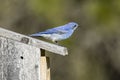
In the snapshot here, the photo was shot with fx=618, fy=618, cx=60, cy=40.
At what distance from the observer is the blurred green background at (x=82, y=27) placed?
1238cm

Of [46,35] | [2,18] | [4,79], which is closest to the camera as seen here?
[4,79]

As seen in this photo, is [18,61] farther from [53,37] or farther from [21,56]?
[53,37]

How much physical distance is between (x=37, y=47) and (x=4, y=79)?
45 centimetres

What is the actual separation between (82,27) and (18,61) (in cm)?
707

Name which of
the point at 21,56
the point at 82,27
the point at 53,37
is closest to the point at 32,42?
the point at 21,56

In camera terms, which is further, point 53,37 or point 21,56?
point 53,37

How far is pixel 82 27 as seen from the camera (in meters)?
12.8

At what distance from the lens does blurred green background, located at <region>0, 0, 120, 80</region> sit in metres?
12.4

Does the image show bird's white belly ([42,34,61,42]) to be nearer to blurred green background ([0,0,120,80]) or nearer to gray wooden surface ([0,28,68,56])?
gray wooden surface ([0,28,68,56])

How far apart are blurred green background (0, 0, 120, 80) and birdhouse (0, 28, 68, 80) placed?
20.9 ft

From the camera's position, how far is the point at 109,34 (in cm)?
1281

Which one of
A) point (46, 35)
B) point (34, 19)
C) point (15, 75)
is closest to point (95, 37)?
point (34, 19)

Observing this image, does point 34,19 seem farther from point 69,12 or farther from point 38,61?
point 38,61

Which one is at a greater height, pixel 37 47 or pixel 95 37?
pixel 95 37
